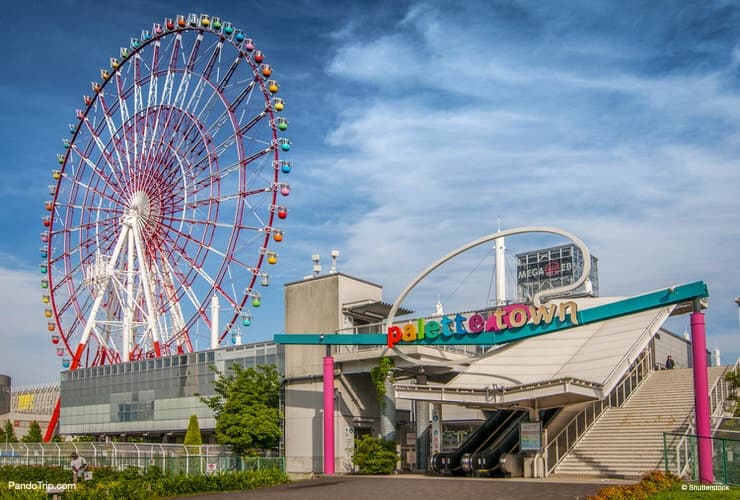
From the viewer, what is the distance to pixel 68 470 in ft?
107

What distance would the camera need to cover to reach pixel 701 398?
27703 millimetres

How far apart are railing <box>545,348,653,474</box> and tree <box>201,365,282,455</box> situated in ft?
47.6

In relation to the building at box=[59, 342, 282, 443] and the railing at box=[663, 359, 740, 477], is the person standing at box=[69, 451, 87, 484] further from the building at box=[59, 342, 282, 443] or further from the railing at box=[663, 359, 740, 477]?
the railing at box=[663, 359, 740, 477]

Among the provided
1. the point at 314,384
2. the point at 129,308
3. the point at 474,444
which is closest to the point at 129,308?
the point at 129,308

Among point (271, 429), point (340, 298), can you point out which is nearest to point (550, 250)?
point (340, 298)

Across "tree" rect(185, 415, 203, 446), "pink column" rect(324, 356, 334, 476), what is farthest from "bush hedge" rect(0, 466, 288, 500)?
"tree" rect(185, 415, 203, 446)

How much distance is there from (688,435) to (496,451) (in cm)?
1201

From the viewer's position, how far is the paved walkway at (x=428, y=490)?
2503 cm

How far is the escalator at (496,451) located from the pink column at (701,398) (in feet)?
25.5

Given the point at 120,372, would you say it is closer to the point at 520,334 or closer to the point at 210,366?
the point at 210,366

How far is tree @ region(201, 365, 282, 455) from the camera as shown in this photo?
134 ft

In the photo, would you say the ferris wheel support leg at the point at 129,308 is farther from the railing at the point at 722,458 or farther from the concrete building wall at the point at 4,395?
the concrete building wall at the point at 4,395

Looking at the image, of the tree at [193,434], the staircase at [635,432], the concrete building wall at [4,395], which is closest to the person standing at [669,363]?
the staircase at [635,432]

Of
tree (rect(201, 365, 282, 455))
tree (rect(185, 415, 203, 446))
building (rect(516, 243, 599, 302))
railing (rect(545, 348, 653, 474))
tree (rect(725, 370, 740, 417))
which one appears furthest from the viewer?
building (rect(516, 243, 599, 302))
